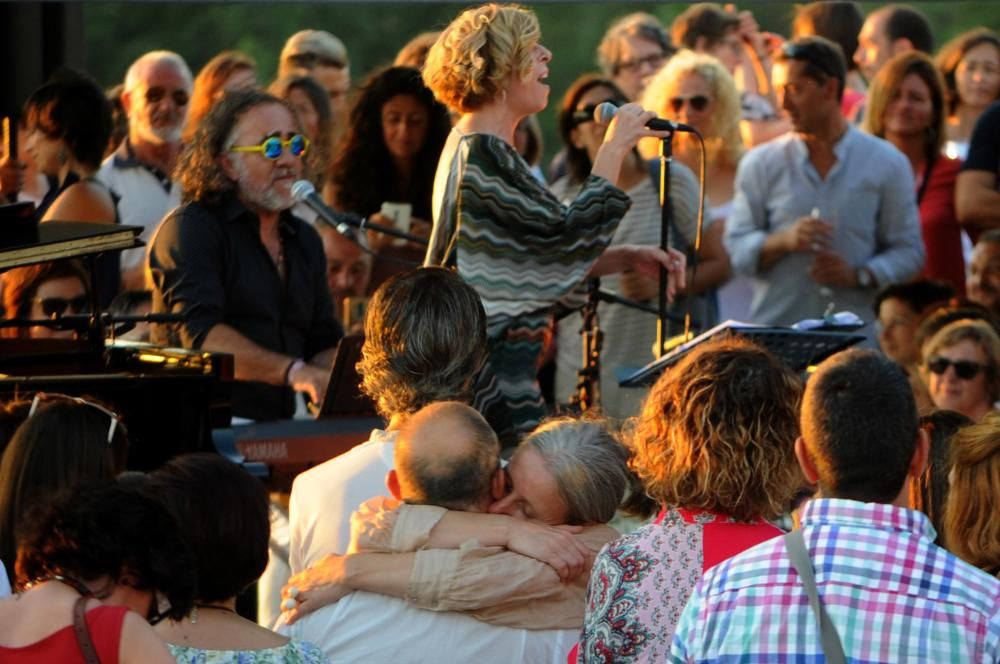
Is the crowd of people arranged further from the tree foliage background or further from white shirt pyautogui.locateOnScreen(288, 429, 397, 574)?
the tree foliage background

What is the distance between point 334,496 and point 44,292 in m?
2.44

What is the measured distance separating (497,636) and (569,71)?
53.7ft

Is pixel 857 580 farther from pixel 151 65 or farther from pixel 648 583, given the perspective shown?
pixel 151 65

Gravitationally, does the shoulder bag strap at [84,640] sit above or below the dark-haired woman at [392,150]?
below

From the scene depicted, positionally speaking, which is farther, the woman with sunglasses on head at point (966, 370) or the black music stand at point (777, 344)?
the woman with sunglasses on head at point (966, 370)

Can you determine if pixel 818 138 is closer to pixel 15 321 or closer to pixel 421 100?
pixel 421 100

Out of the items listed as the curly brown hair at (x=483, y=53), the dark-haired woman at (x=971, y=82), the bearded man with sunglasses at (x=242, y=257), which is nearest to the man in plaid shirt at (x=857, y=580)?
the curly brown hair at (x=483, y=53)

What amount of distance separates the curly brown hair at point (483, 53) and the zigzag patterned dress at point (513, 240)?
16 cm

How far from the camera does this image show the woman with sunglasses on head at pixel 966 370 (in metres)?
6.68

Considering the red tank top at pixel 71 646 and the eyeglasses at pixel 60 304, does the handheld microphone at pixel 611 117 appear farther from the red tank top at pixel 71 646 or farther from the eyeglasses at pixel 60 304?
the red tank top at pixel 71 646

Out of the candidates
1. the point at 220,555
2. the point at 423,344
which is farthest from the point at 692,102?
the point at 220,555

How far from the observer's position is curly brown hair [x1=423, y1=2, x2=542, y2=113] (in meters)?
5.45

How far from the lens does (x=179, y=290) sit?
20.7ft

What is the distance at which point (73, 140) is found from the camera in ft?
25.1
